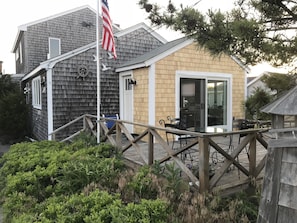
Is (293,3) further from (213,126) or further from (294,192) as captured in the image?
(213,126)

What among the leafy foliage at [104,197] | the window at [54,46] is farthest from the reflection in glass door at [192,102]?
the window at [54,46]

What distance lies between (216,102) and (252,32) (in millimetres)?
6236

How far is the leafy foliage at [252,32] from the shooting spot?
117 inches

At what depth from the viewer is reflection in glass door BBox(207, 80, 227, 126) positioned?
28.6ft

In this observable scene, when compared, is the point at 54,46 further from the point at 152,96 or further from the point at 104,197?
the point at 104,197

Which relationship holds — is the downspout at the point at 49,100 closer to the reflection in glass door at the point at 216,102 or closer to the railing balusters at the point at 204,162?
the reflection in glass door at the point at 216,102

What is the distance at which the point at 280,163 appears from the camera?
2.15m

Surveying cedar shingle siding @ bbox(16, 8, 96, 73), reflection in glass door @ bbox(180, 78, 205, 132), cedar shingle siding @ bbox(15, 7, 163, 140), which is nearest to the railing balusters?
reflection in glass door @ bbox(180, 78, 205, 132)

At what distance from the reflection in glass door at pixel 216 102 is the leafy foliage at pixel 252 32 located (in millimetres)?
5314

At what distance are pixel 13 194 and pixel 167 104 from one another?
16.4ft

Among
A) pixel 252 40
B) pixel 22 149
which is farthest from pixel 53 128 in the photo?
pixel 252 40

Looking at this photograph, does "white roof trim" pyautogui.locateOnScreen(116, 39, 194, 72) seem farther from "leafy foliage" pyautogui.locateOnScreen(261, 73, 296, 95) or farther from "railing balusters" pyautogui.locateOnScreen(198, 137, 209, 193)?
"railing balusters" pyautogui.locateOnScreen(198, 137, 209, 193)

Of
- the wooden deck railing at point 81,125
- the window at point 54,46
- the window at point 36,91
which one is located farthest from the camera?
the window at point 54,46

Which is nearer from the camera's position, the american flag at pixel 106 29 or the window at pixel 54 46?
the american flag at pixel 106 29
